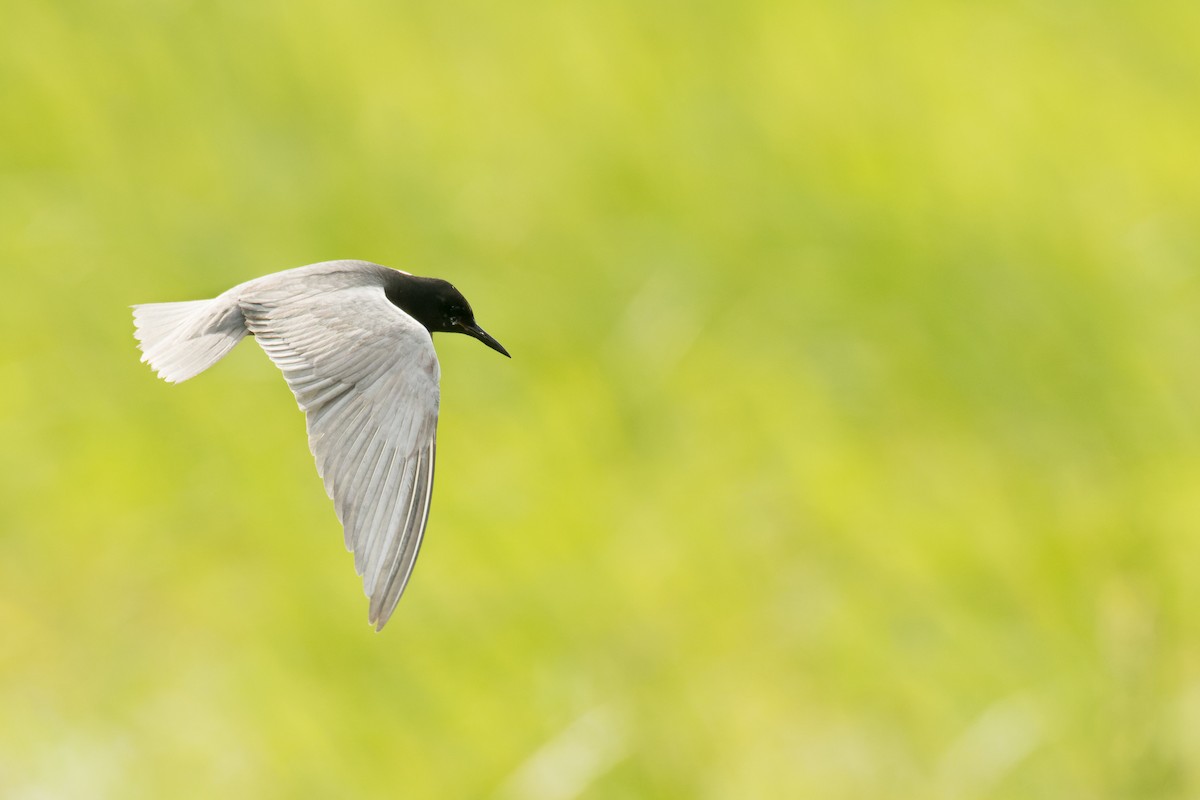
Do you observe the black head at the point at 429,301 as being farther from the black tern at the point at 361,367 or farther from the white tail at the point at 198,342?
the white tail at the point at 198,342

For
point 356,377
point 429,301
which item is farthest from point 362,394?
point 429,301

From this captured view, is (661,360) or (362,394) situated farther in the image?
(661,360)

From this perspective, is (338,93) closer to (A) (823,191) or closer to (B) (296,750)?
(A) (823,191)

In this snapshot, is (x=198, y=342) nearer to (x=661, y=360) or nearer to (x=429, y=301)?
(x=429, y=301)

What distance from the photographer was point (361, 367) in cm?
202

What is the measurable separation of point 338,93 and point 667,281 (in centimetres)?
108

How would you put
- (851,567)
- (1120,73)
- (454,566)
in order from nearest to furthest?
(454,566) → (851,567) → (1120,73)

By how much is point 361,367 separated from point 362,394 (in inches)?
1.4

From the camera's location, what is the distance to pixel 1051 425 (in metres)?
4.59

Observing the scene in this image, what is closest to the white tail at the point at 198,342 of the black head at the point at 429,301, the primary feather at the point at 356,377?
the primary feather at the point at 356,377

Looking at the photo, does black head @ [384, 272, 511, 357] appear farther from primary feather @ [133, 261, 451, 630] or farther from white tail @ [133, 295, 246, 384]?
white tail @ [133, 295, 246, 384]

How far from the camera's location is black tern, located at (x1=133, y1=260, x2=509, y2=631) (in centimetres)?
176

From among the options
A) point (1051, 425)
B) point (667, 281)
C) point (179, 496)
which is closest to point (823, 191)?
point (667, 281)

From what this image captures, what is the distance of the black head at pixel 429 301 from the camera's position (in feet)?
7.42
